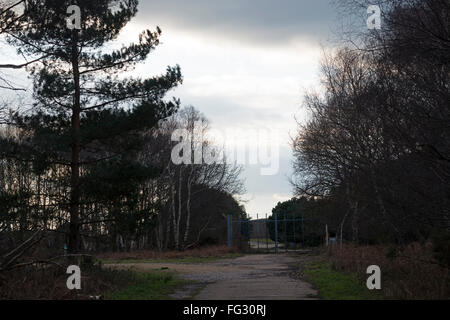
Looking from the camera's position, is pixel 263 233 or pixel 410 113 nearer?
pixel 410 113

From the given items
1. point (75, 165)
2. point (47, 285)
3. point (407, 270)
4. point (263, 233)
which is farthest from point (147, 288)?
point (263, 233)

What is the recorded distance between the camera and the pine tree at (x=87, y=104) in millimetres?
18906

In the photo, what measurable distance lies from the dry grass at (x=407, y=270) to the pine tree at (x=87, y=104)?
25.2 feet

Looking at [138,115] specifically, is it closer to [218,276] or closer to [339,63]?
[218,276]

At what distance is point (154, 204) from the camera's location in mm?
20359

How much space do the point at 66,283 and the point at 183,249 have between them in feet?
100

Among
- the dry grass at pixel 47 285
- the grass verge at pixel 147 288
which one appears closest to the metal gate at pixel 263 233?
the grass verge at pixel 147 288

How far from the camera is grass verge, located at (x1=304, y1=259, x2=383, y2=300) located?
44.2 feet

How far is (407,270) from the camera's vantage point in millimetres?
15578

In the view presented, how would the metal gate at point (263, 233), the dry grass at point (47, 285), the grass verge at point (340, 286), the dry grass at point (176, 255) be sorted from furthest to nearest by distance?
the metal gate at point (263, 233), the dry grass at point (176, 255), the grass verge at point (340, 286), the dry grass at point (47, 285)

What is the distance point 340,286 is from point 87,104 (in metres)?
10.4

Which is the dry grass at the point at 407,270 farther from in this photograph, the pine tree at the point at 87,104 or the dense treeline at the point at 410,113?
the pine tree at the point at 87,104

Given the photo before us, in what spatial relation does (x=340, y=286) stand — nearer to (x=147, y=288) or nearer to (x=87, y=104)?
(x=147, y=288)
